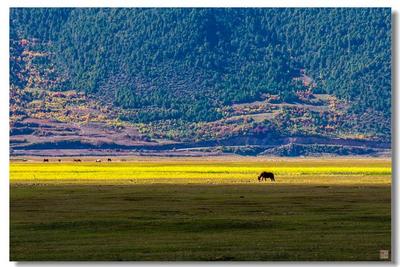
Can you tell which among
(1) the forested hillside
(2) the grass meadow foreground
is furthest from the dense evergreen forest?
(2) the grass meadow foreground

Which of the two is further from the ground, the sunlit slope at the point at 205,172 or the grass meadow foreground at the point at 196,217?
the sunlit slope at the point at 205,172

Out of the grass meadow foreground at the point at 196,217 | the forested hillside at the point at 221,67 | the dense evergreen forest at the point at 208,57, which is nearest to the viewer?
the grass meadow foreground at the point at 196,217

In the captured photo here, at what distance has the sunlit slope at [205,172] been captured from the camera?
7306 cm

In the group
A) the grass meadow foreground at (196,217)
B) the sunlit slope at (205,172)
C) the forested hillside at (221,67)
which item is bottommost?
the grass meadow foreground at (196,217)

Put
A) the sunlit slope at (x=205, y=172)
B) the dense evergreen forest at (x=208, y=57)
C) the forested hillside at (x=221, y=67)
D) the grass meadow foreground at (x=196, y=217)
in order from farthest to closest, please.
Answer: the dense evergreen forest at (x=208, y=57) → the forested hillside at (x=221, y=67) → the sunlit slope at (x=205, y=172) → the grass meadow foreground at (x=196, y=217)

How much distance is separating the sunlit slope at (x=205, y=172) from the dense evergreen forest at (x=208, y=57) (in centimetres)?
546

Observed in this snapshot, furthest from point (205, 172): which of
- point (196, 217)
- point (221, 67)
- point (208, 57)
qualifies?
point (196, 217)

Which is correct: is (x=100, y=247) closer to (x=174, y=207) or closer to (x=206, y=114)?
(x=174, y=207)

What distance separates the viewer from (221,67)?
350ft

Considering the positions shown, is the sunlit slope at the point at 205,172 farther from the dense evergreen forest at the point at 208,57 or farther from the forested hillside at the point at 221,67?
the dense evergreen forest at the point at 208,57

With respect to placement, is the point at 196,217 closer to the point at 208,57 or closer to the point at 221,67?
the point at 221,67

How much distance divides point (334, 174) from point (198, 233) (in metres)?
41.7

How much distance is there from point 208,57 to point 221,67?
56.4 inches

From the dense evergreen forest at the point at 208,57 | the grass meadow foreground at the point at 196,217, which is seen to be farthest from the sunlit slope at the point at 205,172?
the dense evergreen forest at the point at 208,57
